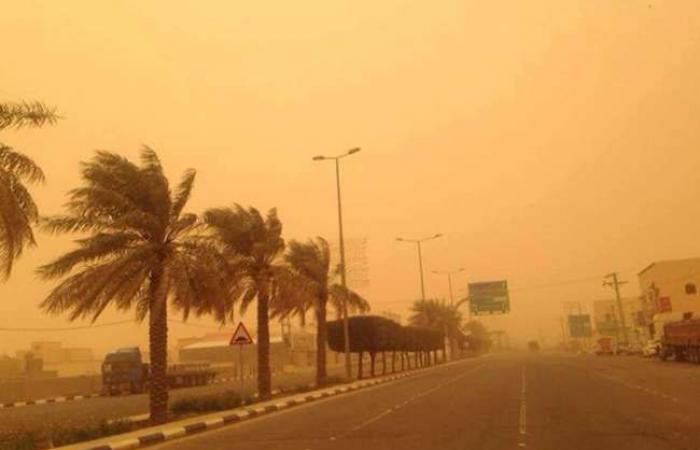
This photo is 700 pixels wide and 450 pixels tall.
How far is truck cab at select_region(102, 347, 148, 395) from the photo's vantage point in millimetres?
49062

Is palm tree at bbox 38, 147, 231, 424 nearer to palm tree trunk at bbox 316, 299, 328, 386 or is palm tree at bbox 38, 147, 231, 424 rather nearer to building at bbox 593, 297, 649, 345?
palm tree trunk at bbox 316, 299, 328, 386

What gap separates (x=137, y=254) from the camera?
22688 mm

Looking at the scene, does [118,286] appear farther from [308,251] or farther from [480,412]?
[308,251]

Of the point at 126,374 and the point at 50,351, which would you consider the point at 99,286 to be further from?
the point at 50,351

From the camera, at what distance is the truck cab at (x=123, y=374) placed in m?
49.1

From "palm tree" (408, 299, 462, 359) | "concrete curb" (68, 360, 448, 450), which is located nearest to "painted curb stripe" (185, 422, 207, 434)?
"concrete curb" (68, 360, 448, 450)

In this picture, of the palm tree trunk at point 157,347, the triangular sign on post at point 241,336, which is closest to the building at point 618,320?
the triangular sign on post at point 241,336

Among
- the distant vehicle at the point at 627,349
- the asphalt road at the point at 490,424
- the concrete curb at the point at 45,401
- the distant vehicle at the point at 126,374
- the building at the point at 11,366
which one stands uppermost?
the building at the point at 11,366

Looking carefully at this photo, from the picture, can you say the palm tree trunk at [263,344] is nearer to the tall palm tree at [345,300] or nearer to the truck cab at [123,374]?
the tall palm tree at [345,300]

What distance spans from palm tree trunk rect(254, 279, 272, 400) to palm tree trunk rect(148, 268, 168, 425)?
869cm

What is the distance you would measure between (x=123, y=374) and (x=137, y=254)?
29.0m

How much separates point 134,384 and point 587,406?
35.6m

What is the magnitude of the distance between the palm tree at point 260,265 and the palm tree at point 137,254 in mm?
5931

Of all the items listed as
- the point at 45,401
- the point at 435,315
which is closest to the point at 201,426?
the point at 45,401
